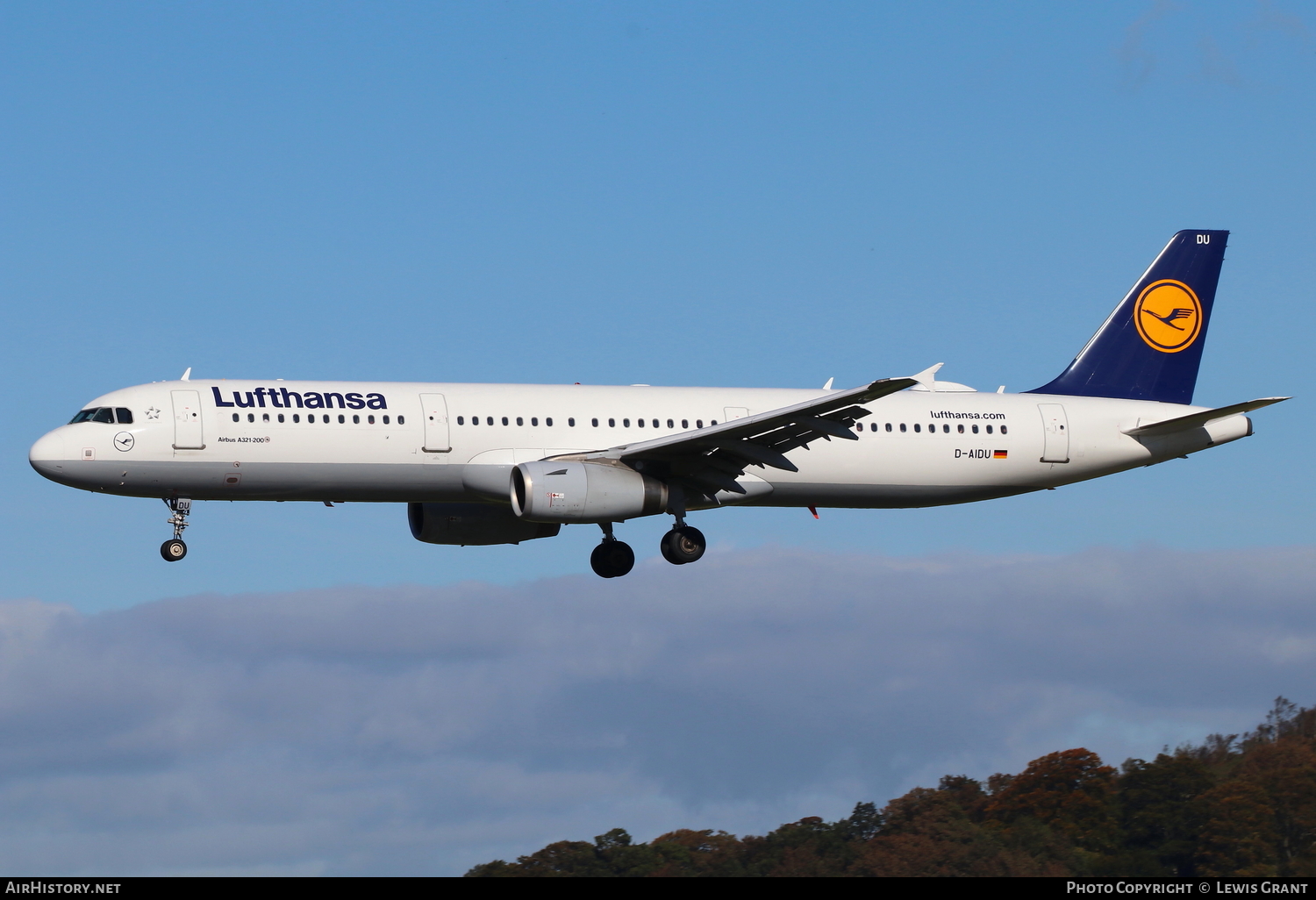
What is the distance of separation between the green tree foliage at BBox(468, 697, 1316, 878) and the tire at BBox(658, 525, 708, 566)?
17.2 meters

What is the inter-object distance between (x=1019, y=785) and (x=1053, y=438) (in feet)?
89.4

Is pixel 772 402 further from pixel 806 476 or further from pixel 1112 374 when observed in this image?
pixel 1112 374

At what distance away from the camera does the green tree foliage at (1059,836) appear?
5631 cm

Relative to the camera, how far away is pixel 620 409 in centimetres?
3966

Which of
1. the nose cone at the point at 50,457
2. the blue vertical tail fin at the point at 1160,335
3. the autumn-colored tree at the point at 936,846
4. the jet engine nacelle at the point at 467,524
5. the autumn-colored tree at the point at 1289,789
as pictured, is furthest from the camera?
the autumn-colored tree at the point at 1289,789

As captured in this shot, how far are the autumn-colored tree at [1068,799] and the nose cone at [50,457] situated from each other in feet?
129

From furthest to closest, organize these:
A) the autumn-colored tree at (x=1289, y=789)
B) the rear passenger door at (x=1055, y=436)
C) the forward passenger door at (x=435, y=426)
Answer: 1. the autumn-colored tree at (x=1289, y=789)
2. the rear passenger door at (x=1055, y=436)
3. the forward passenger door at (x=435, y=426)

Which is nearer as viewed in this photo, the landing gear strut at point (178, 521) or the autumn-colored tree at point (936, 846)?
the landing gear strut at point (178, 521)

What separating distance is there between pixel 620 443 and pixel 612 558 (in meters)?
3.78

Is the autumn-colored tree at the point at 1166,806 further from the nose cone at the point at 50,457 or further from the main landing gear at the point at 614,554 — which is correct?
the nose cone at the point at 50,457

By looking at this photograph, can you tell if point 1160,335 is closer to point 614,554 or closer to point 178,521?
point 614,554

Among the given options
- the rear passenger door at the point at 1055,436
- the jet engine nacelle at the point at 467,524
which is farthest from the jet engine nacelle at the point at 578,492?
the rear passenger door at the point at 1055,436

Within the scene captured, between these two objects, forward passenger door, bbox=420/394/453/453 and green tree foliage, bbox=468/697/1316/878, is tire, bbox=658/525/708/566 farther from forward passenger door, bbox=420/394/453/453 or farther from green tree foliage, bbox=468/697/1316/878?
green tree foliage, bbox=468/697/1316/878
